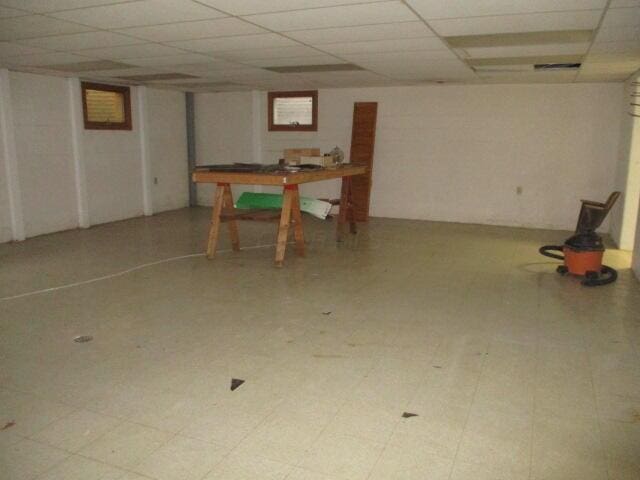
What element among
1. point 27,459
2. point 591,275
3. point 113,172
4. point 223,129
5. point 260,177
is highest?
point 223,129

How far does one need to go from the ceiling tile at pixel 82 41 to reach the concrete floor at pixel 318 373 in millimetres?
2033

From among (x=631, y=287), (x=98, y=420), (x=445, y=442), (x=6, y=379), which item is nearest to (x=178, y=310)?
(x=6, y=379)

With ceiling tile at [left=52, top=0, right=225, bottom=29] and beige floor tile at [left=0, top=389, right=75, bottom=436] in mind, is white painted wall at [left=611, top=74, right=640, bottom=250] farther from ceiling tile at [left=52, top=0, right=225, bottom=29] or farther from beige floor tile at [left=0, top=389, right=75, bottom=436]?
beige floor tile at [left=0, top=389, right=75, bottom=436]

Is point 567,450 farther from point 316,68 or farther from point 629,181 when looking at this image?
point 316,68

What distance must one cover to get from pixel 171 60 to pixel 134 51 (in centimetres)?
54

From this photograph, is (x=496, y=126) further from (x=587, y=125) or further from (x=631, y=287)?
(x=631, y=287)

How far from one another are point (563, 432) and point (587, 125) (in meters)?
5.79

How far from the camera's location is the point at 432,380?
100 inches

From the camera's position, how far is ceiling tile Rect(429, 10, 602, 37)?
3.20 meters

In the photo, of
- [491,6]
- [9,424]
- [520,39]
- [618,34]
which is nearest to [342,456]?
[9,424]

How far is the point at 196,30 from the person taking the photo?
372 cm

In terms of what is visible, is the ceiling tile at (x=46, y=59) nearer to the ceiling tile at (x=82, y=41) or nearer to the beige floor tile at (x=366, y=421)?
the ceiling tile at (x=82, y=41)

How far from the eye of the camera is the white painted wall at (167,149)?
8086 mm

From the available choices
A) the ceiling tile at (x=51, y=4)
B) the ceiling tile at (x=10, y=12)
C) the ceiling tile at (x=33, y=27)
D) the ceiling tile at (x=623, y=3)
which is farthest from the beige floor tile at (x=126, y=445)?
the ceiling tile at (x=623, y=3)
